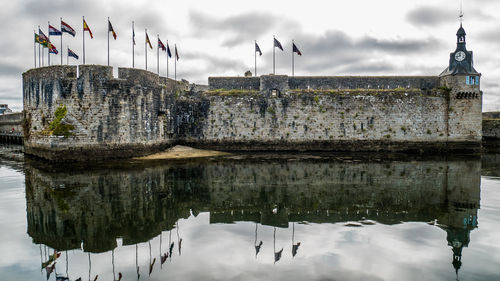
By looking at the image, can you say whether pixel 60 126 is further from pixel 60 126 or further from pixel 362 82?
pixel 362 82

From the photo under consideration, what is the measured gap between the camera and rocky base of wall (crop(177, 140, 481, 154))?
92.6 ft

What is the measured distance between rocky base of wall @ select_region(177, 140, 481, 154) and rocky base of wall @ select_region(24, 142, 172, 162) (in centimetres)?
685

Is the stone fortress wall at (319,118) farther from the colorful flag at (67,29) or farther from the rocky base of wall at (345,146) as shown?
the colorful flag at (67,29)

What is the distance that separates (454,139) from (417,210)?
71.5 feet

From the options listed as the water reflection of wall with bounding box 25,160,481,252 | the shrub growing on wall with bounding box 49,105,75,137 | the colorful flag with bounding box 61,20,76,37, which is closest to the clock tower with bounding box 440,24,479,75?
the water reflection of wall with bounding box 25,160,481,252

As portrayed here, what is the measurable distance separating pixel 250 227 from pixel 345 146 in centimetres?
2150

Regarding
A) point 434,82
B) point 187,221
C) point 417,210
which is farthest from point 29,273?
point 434,82

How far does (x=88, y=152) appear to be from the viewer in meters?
21.2

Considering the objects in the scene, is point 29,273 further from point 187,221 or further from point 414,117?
point 414,117

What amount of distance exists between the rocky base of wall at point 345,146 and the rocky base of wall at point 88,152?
6.85m

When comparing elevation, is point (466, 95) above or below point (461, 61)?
below

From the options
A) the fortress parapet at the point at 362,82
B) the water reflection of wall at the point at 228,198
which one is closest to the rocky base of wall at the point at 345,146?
the fortress parapet at the point at 362,82

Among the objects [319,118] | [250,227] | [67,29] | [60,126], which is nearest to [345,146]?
[319,118]

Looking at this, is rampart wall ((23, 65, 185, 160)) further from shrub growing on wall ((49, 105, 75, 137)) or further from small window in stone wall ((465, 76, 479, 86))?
small window in stone wall ((465, 76, 479, 86))
